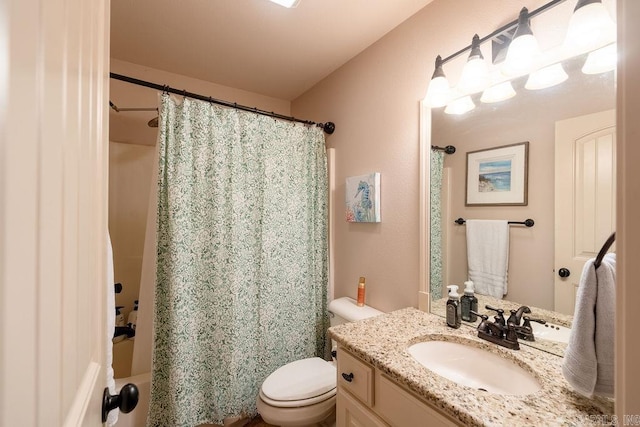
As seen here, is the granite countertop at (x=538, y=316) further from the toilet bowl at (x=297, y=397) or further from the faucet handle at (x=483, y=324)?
the toilet bowl at (x=297, y=397)

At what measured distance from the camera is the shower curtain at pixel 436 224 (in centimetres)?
134

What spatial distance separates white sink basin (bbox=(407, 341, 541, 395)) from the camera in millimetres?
891

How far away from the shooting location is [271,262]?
171 centimetres

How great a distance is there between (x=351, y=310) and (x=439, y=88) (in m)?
1.33

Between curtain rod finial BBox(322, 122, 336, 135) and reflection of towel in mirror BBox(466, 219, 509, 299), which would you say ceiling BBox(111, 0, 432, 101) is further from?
reflection of towel in mirror BBox(466, 219, 509, 299)

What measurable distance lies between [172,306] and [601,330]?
64.9 inches

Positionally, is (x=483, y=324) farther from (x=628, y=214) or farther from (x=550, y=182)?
(x=628, y=214)

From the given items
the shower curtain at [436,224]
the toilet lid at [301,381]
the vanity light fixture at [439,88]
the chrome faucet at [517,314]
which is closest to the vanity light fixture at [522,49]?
the vanity light fixture at [439,88]

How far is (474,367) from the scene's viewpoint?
3.35 feet

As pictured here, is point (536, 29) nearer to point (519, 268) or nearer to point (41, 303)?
point (519, 268)

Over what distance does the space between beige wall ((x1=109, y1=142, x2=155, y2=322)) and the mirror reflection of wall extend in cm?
222

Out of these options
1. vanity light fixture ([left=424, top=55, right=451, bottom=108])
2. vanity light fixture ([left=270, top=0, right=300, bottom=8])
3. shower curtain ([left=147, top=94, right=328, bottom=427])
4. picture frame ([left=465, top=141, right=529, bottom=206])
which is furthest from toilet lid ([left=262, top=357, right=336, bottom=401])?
vanity light fixture ([left=270, top=0, right=300, bottom=8])

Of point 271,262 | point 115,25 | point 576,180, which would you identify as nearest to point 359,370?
point 271,262

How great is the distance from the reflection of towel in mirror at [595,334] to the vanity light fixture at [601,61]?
0.64 meters
